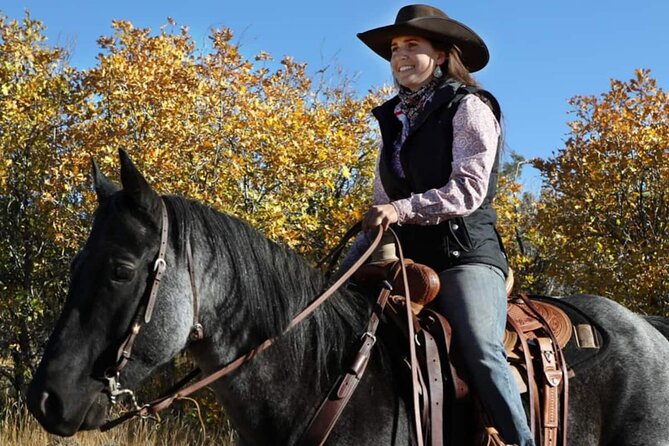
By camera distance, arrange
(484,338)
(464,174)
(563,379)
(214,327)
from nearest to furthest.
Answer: (214,327)
(484,338)
(464,174)
(563,379)

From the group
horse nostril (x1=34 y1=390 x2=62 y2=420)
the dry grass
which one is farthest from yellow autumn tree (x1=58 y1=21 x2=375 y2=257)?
horse nostril (x1=34 y1=390 x2=62 y2=420)

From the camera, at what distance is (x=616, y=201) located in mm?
9516

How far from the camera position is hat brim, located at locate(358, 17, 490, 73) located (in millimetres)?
3447

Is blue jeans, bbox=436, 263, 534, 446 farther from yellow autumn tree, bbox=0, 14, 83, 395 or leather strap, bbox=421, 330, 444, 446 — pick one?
yellow autumn tree, bbox=0, 14, 83, 395

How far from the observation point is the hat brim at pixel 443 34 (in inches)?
136

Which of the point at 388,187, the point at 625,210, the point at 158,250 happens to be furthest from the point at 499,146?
the point at 625,210

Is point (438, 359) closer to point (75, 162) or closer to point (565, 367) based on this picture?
point (565, 367)

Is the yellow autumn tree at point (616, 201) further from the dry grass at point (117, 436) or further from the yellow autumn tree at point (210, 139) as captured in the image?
the dry grass at point (117, 436)

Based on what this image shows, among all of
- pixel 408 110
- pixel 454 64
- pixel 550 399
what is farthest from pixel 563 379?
pixel 454 64

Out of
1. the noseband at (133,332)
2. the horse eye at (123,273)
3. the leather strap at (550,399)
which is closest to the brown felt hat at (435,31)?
the leather strap at (550,399)

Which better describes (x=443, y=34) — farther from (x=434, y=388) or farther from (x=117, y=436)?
(x=117, y=436)

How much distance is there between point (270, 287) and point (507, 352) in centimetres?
111

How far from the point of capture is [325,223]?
9531 mm

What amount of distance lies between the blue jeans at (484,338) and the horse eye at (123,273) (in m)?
1.23
